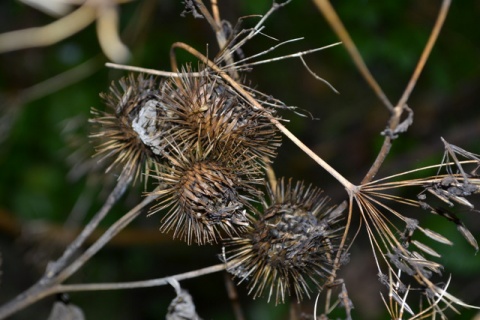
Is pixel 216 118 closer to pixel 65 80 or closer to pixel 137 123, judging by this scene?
pixel 137 123

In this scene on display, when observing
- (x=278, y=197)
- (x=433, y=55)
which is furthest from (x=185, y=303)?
(x=433, y=55)

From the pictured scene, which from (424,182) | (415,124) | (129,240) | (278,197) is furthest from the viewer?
(415,124)

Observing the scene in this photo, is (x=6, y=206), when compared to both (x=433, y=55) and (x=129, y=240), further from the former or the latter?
(x=433, y=55)

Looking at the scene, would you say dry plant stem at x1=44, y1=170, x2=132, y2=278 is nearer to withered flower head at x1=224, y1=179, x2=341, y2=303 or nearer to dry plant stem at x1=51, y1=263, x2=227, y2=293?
dry plant stem at x1=51, y1=263, x2=227, y2=293

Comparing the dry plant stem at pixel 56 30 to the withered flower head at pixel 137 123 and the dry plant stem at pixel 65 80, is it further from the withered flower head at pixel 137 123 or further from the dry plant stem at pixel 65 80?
the withered flower head at pixel 137 123

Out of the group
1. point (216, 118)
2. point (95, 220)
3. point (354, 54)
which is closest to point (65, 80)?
point (95, 220)

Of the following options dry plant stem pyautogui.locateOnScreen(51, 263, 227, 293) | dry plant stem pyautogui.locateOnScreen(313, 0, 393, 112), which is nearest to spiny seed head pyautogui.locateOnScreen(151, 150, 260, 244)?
dry plant stem pyautogui.locateOnScreen(51, 263, 227, 293)
